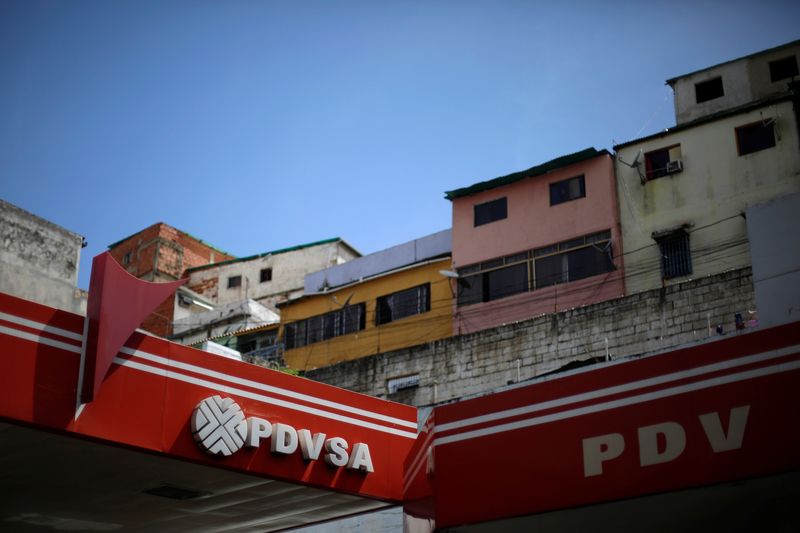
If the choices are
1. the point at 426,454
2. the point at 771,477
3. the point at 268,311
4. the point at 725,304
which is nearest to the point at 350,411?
the point at 426,454

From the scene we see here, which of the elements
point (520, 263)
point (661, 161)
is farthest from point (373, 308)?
point (661, 161)

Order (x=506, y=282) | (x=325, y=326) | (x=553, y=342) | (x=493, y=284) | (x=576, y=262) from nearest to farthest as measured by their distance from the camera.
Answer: (x=553, y=342) → (x=576, y=262) → (x=506, y=282) → (x=493, y=284) → (x=325, y=326)

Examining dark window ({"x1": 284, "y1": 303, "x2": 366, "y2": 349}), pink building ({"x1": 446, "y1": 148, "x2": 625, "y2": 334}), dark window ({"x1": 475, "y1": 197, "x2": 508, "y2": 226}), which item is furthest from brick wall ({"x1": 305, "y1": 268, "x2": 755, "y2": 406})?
dark window ({"x1": 475, "y1": 197, "x2": 508, "y2": 226})

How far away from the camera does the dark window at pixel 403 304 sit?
34969 mm

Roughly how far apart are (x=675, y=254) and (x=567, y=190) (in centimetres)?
469

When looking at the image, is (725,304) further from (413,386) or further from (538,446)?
(538,446)

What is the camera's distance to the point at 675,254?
98.1 ft

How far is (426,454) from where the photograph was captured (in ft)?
42.1

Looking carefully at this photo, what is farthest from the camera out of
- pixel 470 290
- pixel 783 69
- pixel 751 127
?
pixel 470 290

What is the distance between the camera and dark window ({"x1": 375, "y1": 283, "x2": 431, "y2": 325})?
115 ft

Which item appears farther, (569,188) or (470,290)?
(470,290)

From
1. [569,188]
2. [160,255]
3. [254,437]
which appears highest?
[160,255]

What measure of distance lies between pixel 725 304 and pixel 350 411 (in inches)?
589

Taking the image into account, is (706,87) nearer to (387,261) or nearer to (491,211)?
(491,211)
